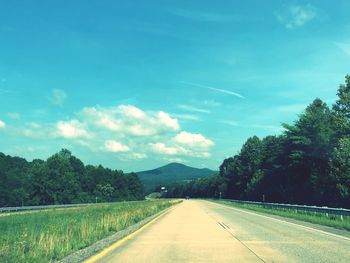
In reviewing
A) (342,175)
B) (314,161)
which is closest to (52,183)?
(314,161)

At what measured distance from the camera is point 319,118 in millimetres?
61875

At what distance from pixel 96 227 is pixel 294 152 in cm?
4930

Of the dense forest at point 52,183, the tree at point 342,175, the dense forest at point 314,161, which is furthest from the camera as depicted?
the dense forest at point 52,183

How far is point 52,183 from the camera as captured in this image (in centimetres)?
10706

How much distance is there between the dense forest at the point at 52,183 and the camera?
9369 centimetres

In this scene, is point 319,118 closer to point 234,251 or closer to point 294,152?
point 294,152

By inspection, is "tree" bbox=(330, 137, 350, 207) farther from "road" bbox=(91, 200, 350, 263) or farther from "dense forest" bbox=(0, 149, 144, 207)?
"dense forest" bbox=(0, 149, 144, 207)

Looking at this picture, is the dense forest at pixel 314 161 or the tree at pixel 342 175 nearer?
the tree at pixel 342 175

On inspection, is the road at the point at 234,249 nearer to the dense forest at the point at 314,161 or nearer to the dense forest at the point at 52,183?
the dense forest at the point at 314,161

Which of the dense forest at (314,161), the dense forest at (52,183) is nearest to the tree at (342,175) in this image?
the dense forest at (314,161)

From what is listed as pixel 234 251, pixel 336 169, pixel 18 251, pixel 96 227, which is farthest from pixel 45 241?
pixel 336 169

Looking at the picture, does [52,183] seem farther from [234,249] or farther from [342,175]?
[234,249]

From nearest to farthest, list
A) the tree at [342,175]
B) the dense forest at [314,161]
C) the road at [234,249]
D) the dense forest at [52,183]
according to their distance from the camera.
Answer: the road at [234,249], the tree at [342,175], the dense forest at [314,161], the dense forest at [52,183]

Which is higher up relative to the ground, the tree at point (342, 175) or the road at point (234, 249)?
the tree at point (342, 175)
